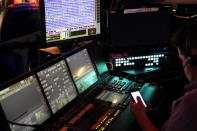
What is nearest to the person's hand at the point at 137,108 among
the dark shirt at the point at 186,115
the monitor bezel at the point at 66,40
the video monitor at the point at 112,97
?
the video monitor at the point at 112,97

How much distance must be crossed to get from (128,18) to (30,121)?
4.43 feet

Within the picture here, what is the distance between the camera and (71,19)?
2377 millimetres

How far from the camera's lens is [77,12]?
2404 millimetres

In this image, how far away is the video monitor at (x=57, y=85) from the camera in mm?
1751

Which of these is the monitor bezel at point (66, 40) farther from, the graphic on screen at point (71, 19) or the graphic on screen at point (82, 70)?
the graphic on screen at point (82, 70)

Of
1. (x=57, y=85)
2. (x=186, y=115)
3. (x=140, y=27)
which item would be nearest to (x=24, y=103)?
(x=57, y=85)

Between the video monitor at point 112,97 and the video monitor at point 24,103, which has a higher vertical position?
the video monitor at point 24,103

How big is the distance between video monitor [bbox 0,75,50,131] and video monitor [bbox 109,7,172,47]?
113cm

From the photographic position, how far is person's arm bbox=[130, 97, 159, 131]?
1754 mm

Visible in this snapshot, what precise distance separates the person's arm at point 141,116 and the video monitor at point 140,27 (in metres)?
0.86

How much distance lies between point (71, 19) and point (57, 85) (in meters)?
0.68

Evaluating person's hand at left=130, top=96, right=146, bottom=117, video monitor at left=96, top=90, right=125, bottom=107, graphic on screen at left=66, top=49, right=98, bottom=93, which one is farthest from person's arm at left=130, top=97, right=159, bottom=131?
graphic on screen at left=66, top=49, right=98, bottom=93

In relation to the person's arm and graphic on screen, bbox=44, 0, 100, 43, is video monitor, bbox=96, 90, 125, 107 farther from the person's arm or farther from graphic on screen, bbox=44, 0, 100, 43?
graphic on screen, bbox=44, 0, 100, 43

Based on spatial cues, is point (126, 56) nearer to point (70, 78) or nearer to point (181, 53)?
point (70, 78)
